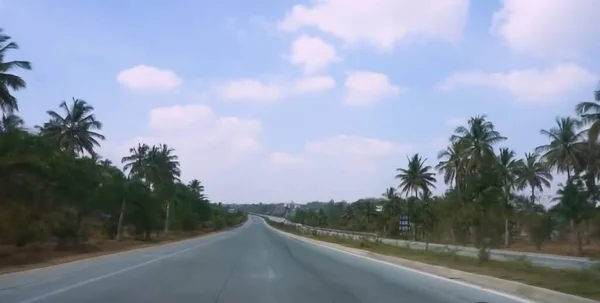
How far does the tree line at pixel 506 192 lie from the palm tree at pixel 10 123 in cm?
2564

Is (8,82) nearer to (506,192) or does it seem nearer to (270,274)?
(270,274)

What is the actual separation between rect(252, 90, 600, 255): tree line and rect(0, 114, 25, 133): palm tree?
25645mm

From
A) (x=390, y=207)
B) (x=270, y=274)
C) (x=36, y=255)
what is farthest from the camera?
(x=390, y=207)

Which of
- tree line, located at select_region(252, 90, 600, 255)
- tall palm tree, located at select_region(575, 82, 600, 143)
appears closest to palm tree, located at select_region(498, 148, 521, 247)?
tree line, located at select_region(252, 90, 600, 255)

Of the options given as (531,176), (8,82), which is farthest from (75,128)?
(531,176)

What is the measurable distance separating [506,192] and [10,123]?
52.2 meters

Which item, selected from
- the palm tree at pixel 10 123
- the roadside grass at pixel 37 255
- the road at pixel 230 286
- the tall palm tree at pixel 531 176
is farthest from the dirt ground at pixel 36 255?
the tall palm tree at pixel 531 176

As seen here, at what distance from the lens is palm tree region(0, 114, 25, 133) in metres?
33.3

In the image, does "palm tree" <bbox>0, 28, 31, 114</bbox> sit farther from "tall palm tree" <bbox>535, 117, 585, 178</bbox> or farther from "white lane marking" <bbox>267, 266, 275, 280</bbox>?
"tall palm tree" <bbox>535, 117, 585, 178</bbox>

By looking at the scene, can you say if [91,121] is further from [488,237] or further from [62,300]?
[62,300]

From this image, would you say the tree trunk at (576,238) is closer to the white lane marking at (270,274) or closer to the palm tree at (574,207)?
the palm tree at (574,207)

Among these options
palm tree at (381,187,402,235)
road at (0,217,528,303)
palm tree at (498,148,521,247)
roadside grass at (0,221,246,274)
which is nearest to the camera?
road at (0,217,528,303)

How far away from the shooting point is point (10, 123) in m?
35.2

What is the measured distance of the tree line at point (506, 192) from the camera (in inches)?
1860
